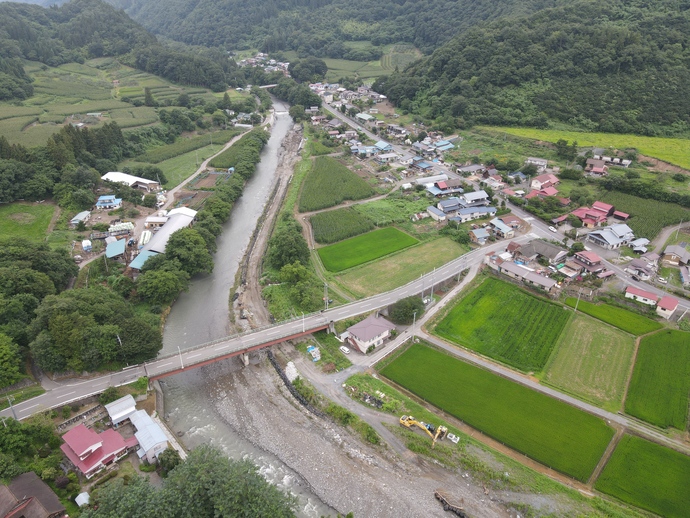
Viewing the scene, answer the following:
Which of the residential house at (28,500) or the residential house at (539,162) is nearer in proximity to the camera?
the residential house at (28,500)

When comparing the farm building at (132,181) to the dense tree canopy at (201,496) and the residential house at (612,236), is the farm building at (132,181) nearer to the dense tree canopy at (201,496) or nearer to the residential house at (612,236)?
the dense tree canopy at (201,496)

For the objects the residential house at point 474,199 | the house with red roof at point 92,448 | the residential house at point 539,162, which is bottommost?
the house with red roof at point 92,448

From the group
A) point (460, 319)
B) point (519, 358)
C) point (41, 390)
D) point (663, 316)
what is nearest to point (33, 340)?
point (41, 390)

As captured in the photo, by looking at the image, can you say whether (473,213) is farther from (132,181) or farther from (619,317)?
(132,181)

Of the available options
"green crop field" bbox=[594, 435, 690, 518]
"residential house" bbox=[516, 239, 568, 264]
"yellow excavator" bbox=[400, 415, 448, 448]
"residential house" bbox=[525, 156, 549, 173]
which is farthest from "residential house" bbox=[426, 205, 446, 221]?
"green crop field" bbox=[594, 435, 690, 518]

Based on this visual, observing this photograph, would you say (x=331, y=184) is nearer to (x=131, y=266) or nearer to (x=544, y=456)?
(x=131, y=266)

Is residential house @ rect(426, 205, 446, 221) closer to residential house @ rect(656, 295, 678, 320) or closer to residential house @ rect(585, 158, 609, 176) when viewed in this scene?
residential house @ rect(656, 295, 678, 320)

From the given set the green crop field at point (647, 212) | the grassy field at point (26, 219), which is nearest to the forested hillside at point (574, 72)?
the green crop field at point (647, 212)
